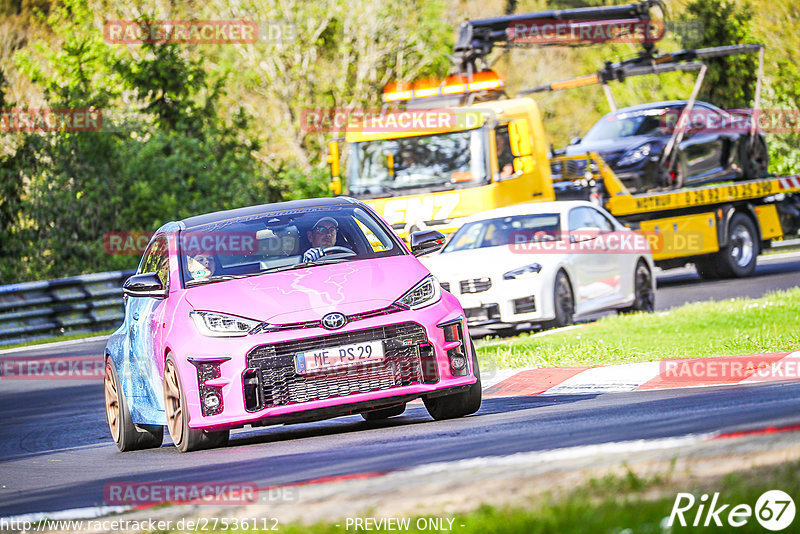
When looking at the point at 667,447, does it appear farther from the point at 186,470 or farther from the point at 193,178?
the point at 193,178

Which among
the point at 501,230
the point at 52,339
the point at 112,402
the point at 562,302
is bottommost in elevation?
the point at 52,339

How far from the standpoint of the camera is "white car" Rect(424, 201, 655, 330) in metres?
15.1

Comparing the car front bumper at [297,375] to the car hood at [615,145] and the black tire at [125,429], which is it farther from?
the car hood at [615,145]

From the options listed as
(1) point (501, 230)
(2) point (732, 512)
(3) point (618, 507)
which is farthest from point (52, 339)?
(2) point (732, 512)

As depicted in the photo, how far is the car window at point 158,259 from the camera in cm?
920

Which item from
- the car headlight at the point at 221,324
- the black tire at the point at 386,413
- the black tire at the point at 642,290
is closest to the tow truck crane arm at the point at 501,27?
the black tire at the point at 642,290

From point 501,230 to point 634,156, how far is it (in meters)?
6.01

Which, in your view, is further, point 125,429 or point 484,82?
point 484,82

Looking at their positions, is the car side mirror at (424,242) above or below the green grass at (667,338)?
above

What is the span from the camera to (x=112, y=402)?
9898 millimetres

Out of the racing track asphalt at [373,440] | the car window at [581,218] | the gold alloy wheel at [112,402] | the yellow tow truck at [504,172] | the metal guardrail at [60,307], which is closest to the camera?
the racing track asphalt at [373,440]

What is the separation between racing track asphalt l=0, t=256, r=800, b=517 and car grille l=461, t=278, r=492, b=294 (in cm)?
484

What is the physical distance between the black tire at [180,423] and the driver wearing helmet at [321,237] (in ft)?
3.84

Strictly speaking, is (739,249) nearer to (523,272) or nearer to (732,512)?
(523,272)
